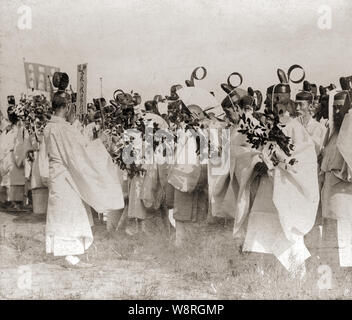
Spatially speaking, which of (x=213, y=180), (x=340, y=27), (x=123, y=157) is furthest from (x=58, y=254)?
(x=340, y=27)

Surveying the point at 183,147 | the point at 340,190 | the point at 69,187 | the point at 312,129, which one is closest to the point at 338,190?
the point at 340,190

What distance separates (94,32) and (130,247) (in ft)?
7.74

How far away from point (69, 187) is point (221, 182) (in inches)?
63.7

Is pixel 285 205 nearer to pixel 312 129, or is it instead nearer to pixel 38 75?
pixel 312 129

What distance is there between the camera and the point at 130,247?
7922 millimetres

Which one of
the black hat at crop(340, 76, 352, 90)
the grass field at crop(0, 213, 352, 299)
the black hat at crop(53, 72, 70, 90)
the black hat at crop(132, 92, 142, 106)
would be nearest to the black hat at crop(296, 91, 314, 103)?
the black hat at crop(340, 76, 352, 90)

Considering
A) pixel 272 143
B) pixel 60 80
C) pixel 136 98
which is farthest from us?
pixel 136 98

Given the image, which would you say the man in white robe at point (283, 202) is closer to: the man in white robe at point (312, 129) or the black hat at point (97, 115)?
the man in white robe at point (312, 129)

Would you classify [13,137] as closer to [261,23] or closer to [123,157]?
[123,157]

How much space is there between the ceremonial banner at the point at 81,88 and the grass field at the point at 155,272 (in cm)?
129

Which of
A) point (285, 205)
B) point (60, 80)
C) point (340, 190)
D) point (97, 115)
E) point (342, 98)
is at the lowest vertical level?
point (285, 205)

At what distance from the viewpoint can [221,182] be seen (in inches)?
305

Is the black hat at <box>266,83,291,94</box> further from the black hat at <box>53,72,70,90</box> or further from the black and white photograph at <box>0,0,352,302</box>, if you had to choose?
the black hat at <box>53,72,70,90</box>
